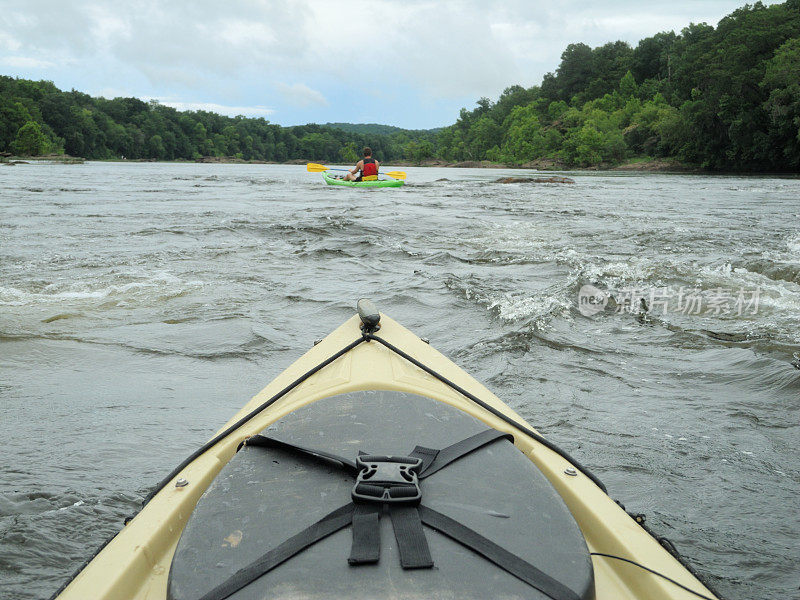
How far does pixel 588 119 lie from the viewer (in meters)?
64.0

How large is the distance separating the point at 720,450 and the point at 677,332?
1.76 metres

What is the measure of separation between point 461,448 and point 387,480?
0.26 metres

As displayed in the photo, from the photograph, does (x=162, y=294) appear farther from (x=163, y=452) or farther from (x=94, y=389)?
(x=163, y=452)

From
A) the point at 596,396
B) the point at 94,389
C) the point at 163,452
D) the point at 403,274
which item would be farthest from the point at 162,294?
the point at 596,396

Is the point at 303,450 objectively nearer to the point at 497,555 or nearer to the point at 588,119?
the point at 497,555

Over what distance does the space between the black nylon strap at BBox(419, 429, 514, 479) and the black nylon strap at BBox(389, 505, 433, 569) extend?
128 millimetres

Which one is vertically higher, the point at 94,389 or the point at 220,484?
the point at 220,484

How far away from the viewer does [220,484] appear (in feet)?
4.27

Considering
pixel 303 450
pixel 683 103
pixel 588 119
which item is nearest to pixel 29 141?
pixel 588 119

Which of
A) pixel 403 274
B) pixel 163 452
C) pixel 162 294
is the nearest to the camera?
pixel 163 452

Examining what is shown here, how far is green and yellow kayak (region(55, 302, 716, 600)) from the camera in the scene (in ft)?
3.40

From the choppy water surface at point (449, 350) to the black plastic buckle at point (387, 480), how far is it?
→ 53.0 inches

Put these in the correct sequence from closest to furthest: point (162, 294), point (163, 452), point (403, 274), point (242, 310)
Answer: point (163, 452)
point (242, 310)
point (162, 294)
point (403, 274)

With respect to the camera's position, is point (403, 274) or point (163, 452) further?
point (403, 274)
